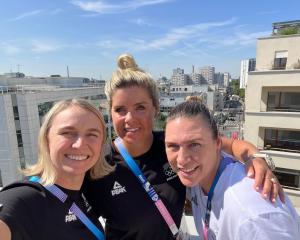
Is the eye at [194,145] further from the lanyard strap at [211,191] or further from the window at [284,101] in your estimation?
the window at [284,101]

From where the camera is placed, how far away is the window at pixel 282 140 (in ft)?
41.5

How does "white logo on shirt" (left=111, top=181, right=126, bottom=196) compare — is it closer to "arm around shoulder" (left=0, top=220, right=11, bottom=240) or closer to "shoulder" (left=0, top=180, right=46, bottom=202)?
"shoulder" (left=0, top=180, right=46, bottom=202)

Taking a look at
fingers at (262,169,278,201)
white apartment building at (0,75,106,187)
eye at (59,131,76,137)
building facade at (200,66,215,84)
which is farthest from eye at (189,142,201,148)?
building facade at (200,66,215,84)

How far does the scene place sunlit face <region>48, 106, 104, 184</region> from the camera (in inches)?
65.1

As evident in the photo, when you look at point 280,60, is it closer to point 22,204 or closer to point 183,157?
point 183,157

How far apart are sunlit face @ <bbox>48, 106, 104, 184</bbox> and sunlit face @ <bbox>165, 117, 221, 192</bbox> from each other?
0.53m

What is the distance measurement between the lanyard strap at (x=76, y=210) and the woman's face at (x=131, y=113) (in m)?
0.69

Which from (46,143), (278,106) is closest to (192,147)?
(46,143)

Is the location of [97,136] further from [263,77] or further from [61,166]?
[263,77]

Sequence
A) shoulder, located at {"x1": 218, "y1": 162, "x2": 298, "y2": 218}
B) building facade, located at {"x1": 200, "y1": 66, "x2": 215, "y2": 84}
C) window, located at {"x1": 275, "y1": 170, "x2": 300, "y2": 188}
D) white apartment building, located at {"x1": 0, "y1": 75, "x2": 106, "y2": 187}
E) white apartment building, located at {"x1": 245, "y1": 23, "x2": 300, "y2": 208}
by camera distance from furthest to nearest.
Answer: building facade, located at {"x1": 200, "y1": 66, "x2": 215, "y2": 84}, white apartment building, located at {"x1": 0, "y1": 75, "x2": 106, "y2": 187}, window, located at {"x1": 275, "y1": 170, "x2": 300, "y2": 188}, white apartment building, located at {"x1": 245, "y1": 23, "x2": 300, "y2": 208}, shoulder, located at {"x1": 218, "y1": 162, "x2": 298, "y2": 218}

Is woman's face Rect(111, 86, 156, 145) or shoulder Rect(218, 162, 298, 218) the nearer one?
shoulder Rect(218, 162, 298, 218)

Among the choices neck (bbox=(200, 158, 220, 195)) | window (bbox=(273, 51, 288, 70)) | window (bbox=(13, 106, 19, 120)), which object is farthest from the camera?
window (bbox=(13, 106, 19, 120))

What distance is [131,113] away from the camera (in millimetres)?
2115

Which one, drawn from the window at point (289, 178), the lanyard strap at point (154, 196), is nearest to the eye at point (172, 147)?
the lanyard strap at point (154, 196)
